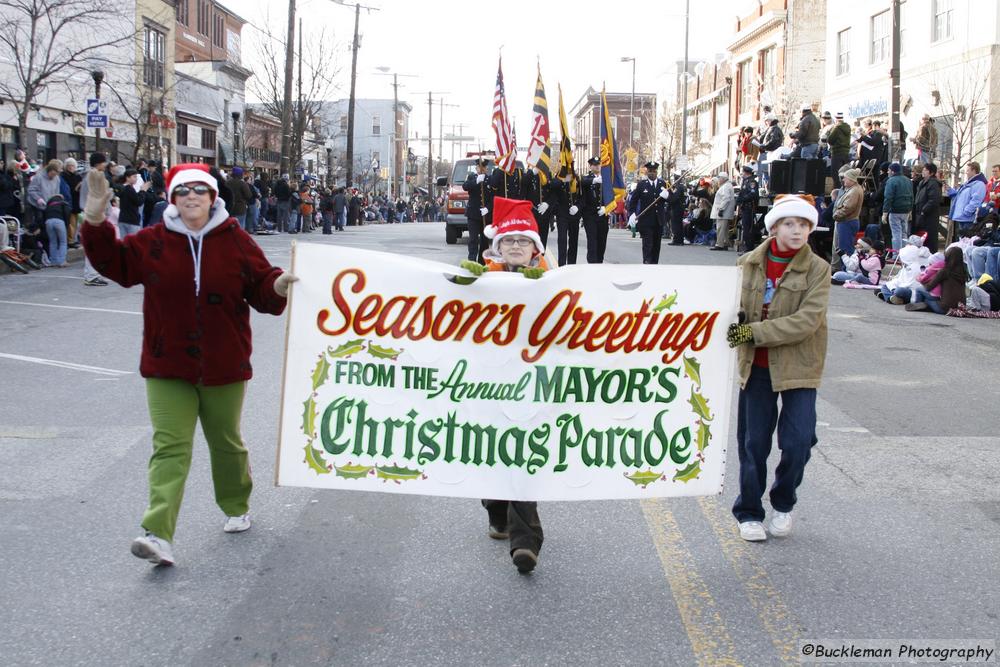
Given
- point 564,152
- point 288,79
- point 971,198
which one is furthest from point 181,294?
point 288,79

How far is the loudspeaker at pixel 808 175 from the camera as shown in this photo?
20156 millimetres

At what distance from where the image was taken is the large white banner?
4824 millimetres

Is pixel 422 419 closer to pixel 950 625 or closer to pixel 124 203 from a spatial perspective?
pixel 950 625

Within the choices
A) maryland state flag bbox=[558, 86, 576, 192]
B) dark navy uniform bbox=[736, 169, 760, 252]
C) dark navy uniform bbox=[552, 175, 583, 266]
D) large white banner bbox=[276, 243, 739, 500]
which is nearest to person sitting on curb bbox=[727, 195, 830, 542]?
large white banner bbox=[276, 243, 739, 500]

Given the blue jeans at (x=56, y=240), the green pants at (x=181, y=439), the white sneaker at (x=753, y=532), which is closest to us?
the green pants at (x=181, y=439)

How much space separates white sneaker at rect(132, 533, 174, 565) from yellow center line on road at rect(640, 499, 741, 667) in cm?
219

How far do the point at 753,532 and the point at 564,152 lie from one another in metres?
13.4

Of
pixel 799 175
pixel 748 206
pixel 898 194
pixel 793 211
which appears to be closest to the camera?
pixel 793 211

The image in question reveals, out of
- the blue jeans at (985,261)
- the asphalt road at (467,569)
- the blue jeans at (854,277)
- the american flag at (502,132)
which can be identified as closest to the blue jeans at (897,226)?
the blue jeans at (854,277)

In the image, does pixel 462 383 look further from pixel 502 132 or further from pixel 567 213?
pixel 567 213

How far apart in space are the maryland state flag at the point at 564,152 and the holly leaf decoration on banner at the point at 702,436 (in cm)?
1201

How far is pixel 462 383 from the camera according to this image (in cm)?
485

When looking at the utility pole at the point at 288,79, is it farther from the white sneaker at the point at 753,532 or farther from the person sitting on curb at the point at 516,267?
the white sneaker at the point at 753,532

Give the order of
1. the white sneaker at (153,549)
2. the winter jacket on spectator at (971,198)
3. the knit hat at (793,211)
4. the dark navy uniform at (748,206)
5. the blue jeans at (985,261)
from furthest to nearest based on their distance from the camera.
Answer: the dark navy uniform at (748,206)
the winter jacket on spectator at (971,198)
the blue jeans at (985,261)
the knit hat at (793,211)
the white sneaker at (153,549)
